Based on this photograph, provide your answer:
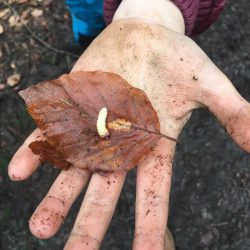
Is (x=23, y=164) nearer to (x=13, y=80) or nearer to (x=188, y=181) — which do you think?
(x=188, y=181)

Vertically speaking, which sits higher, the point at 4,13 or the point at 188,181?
the point at 4,13

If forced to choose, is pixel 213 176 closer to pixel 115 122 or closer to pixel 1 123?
pixel 115 122

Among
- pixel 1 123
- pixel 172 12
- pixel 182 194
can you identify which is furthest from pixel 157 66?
pixel 1 123

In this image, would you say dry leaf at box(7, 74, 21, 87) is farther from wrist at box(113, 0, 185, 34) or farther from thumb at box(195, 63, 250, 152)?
thumb at box(195, 63, 250, 152)

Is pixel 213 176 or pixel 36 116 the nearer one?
pixel 36 116

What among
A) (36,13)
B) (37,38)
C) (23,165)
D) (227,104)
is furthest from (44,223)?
(36,13)

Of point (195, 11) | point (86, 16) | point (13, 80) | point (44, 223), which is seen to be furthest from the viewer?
point (13, 80)

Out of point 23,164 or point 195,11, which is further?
point 195,11
